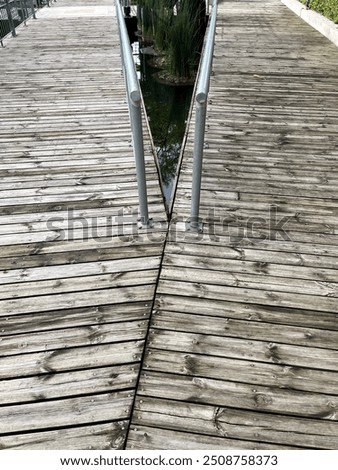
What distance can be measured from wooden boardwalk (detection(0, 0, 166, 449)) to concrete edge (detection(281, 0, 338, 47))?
511cm

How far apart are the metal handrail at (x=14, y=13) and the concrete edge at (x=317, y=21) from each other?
20.8 feet

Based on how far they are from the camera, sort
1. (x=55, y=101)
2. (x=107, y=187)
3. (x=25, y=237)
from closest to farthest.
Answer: (x=25, y=237) < (x=107, y=187) < (x=55, y=101)

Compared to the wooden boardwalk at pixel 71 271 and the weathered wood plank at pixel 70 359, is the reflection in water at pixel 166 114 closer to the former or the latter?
the wooden boardwalk at pixel 71 271

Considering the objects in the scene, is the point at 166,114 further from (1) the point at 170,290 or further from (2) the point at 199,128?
(1) the point at 170,290

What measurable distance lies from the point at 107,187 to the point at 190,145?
41.8 inches

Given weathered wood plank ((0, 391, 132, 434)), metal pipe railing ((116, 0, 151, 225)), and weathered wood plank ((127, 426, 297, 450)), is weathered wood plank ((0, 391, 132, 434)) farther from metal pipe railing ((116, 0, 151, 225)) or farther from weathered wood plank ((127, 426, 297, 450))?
metal pipe railing ((116, 0, 151, 225))

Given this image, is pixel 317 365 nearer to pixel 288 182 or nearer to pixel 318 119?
pixel 288 182

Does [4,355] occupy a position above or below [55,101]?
below

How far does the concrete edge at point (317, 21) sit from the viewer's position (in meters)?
6.98

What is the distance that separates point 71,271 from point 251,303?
109 cm

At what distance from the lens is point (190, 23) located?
7.16 meters

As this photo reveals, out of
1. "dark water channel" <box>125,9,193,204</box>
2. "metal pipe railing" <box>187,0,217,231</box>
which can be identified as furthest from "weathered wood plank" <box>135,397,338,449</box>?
"dark water channel" <box>125,9,193,204</box>

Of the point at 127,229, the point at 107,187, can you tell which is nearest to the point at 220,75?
the point at 107,187

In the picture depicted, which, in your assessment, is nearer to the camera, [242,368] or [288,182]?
[242,368]
